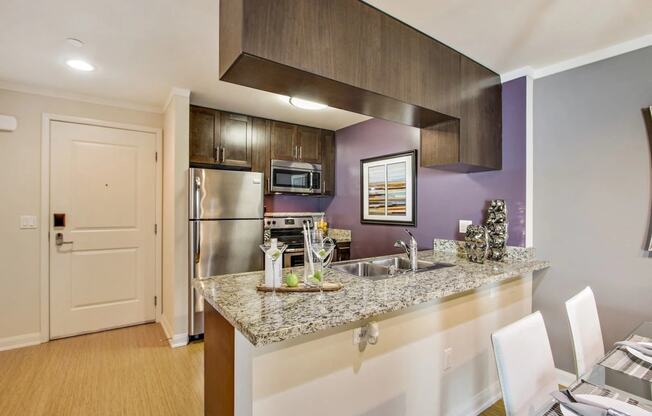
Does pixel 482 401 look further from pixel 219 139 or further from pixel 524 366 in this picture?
pixel 219 139

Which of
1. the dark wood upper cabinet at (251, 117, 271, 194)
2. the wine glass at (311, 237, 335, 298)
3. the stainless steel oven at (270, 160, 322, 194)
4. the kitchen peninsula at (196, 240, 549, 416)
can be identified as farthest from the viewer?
the stainless steel oven at (270, 160, 322, 194)

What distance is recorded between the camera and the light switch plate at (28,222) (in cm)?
285

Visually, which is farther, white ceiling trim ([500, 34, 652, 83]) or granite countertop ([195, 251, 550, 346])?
white ceiling trim ([500, 34, 652, 83])

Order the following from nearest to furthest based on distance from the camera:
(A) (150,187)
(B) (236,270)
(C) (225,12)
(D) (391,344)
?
(C) (225,12) → (D) (391,344) → (B) (236,270) → (A) (150,187)

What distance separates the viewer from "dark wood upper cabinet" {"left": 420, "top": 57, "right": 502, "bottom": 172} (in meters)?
2.13

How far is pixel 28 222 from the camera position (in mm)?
2869

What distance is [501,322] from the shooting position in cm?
217

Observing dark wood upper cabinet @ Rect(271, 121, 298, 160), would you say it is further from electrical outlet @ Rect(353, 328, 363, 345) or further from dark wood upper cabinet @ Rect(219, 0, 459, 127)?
electrical outlet @ Rect(353, 328, 363, 345)

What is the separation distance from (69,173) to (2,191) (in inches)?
19.3

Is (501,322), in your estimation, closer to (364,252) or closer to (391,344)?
(391,344)

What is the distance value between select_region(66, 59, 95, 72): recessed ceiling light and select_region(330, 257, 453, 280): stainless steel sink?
7.67ft

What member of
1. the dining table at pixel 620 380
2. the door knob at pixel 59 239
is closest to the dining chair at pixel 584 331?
the dining table at pixel 620 380

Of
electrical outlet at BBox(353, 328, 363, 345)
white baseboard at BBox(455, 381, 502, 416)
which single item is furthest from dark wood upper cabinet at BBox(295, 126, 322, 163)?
white baseboard at BBox(455, 381, 502, 416)

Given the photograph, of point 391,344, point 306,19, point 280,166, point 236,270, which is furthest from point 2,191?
point 391,344
